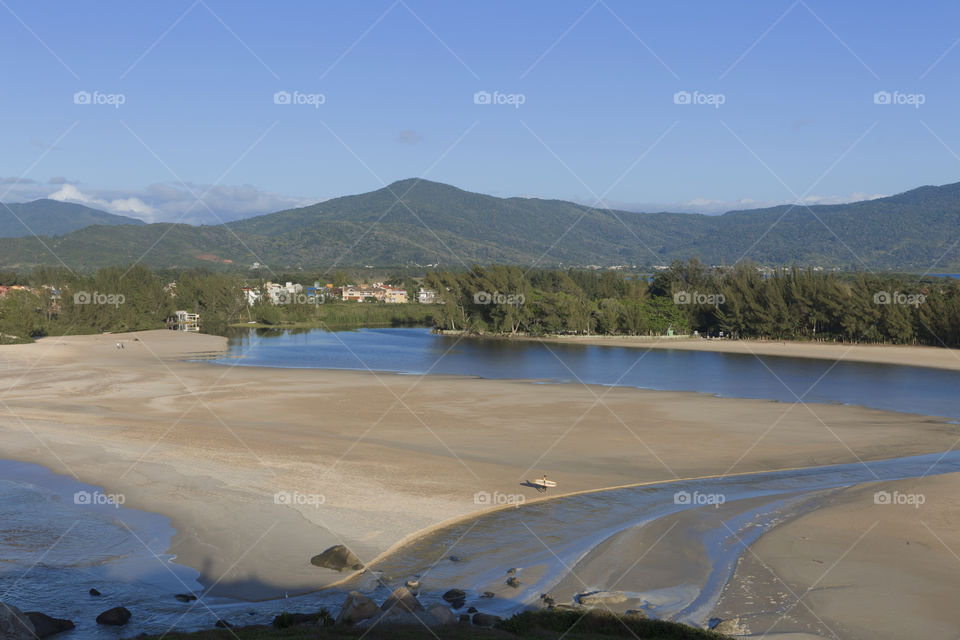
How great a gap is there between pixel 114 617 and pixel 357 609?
3.26m

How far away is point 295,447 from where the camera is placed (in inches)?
858

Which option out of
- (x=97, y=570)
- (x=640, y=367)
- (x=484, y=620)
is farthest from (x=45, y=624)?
(x=640, y=367)

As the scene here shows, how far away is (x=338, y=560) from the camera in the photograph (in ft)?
41.1

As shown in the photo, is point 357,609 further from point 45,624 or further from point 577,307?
point 577,307

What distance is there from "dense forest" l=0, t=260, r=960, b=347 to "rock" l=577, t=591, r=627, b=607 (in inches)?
2263

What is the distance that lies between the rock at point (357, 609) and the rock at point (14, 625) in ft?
11.7

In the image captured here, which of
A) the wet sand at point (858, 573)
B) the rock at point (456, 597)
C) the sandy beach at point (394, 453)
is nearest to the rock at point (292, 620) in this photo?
the sandy beach at point (394, 453)

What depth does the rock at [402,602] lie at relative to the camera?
980 centimetres

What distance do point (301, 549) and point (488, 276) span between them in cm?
7620

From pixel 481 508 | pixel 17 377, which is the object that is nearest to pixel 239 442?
pixel 481 508

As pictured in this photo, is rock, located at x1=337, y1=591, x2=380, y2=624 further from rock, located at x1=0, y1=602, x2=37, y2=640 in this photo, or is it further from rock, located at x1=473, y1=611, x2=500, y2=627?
rock, located at x1=0, y1=602, x2=37, y2=640

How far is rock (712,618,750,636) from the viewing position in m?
9.66

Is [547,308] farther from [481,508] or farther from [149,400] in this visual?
[481,508]

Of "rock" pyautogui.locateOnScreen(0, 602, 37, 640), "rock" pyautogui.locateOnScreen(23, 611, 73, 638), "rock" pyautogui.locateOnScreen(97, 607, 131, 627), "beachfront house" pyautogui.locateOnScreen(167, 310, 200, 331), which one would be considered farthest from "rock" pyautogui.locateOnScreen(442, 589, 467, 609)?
"beachfront house" pyautogui.locateOnScreen(167, 310, 200, 331)
